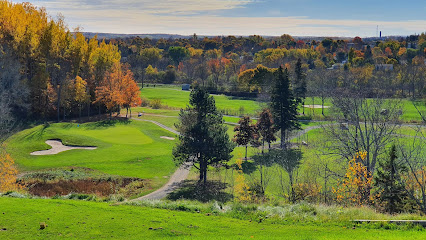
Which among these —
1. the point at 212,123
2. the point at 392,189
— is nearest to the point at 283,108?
the point at 212,123

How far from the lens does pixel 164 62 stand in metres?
180

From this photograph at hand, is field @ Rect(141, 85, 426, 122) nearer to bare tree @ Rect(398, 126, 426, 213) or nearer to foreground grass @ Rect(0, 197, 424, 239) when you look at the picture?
bare tree @ Rect(398, 126, 426, 213)

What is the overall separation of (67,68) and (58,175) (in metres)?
37.4

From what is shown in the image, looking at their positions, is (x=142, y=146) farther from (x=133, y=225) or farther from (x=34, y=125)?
(x=133, y=225)

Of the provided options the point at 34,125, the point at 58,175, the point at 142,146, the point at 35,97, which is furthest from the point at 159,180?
the point at 35,97

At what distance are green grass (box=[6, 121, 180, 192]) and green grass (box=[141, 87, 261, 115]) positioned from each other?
2954 cm

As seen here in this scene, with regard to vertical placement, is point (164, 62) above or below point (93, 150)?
above

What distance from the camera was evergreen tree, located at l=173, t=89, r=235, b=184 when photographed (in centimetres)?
3890

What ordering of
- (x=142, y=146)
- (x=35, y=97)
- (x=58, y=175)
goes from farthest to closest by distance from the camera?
(x=35, y=97) → (x=142, y=146) → (x=58, y=175)

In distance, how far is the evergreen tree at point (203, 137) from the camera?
128 ft

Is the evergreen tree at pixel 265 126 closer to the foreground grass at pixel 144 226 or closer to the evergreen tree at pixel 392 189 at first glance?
the evergreen tree at pixel 392 189

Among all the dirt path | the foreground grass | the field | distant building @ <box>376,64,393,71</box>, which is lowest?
the dirt path

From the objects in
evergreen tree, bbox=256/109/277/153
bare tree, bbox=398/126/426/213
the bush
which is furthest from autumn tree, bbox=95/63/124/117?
bare tree, bbox=398/126/426/213

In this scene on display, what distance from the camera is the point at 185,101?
4058 inches
